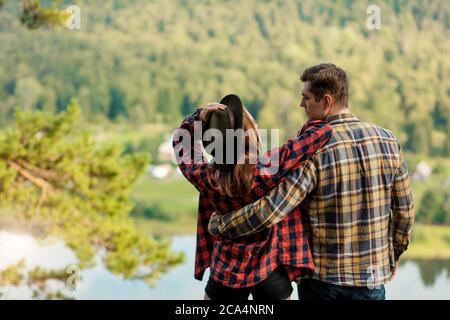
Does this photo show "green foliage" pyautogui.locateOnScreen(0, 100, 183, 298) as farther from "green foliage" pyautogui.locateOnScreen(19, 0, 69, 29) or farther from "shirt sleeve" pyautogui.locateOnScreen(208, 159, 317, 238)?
"shirt sleeve" pyautogui.locateOnScreen(208, 159, 317, 238)

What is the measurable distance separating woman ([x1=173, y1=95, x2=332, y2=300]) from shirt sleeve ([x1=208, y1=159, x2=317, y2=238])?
0.02 m

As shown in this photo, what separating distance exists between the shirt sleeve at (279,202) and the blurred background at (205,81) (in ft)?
35.3

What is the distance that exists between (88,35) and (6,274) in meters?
11.6

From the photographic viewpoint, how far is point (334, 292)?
1.36 m

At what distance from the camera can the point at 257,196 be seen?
52.2 inches

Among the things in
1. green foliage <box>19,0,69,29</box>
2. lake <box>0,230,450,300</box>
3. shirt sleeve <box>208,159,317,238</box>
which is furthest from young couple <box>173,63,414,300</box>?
lake <box>0,230,450,300</box>

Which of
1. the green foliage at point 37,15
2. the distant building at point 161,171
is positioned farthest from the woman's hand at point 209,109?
the distant building at point 161,171

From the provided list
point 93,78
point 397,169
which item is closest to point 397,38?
point 93,78

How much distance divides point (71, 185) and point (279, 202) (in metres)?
4.60

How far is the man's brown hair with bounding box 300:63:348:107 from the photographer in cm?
133

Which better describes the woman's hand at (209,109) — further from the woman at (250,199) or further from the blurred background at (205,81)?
the blurred background at (205,81)

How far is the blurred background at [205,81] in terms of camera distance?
1398 centimetres

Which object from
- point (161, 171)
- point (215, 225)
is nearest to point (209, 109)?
point (215, 225)
